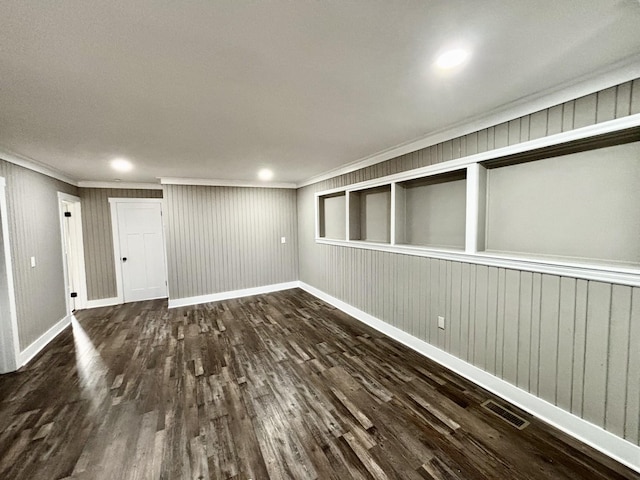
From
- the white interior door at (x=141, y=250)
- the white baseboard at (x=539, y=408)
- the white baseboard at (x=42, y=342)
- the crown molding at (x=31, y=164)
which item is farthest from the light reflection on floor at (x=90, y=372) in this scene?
the white baseboard at (x=539, y=408)

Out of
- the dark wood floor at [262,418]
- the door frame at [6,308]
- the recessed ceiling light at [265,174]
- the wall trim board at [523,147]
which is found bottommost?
→ the dark wood floor at [262,418]

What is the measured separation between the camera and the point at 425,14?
113 cm

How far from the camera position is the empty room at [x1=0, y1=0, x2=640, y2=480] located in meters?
1.28

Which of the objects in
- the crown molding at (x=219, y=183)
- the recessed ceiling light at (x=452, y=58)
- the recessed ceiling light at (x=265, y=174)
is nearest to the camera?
the recessed ceiling light at (x=452, y=58)

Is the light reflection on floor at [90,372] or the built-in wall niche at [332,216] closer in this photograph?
the light reflection on floor at [90,372]

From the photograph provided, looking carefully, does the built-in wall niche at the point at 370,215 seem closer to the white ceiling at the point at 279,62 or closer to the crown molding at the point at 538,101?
the crown molding at the point at 538,101

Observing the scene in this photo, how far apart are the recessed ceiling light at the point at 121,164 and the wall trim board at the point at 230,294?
7.99 ft

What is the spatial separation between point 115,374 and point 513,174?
441cm

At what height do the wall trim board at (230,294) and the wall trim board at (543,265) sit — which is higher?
the wall trim board at (543,265)

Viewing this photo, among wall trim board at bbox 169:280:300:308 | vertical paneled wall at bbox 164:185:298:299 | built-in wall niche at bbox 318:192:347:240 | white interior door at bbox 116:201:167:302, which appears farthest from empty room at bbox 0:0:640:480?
white interior door at bbox 116:201:167:302

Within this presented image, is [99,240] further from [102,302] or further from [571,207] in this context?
[571,207]

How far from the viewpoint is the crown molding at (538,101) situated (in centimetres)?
156

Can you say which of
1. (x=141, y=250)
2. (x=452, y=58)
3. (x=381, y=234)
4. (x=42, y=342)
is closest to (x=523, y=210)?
(x=452, y=58)

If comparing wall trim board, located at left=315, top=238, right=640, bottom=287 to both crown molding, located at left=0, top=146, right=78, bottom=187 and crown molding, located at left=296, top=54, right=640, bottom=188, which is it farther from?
crown molding, located at left=0, top=146, right=78, bottom=187
